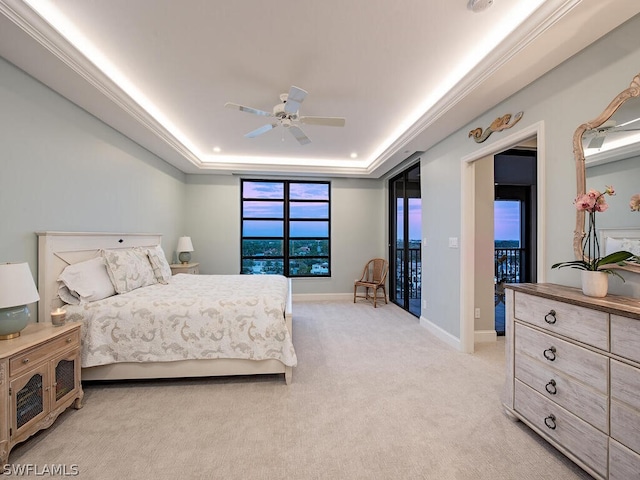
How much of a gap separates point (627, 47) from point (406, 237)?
11.9 ft

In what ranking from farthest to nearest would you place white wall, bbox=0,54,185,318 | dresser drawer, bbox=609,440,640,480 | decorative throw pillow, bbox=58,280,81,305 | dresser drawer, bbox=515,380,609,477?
decorative throw pillow, bbox=58,280,81,305 < white wall, bbox=0,54,185,318 < dresser drawer, bbox=515,380,609,477 < dresser drawer, bbox=609,440,640,480

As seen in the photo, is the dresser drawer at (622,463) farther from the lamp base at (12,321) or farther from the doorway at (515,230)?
the doorway at (515,230)

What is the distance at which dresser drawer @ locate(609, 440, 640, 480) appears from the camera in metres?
1.27

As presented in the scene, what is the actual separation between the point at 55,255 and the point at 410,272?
4948 mm

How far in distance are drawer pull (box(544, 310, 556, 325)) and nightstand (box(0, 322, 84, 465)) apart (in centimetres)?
307

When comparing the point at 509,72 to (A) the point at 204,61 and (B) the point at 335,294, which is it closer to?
(A) the point at 204,61

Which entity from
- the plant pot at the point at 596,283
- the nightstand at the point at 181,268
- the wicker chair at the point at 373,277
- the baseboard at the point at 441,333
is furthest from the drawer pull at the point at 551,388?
the nightstand at the point at 181,268

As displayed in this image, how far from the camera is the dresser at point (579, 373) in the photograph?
131 cm

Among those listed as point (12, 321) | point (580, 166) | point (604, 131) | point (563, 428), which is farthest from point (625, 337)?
point (12, 321)

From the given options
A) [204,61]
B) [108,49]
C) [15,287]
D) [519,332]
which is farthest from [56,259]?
[519,332]

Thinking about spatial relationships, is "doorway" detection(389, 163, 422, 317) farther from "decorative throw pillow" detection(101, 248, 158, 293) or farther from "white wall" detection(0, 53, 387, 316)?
"decorative throw pillow" detection(101, 248, 158, 293)

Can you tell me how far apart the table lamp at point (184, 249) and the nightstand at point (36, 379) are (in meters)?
2.89

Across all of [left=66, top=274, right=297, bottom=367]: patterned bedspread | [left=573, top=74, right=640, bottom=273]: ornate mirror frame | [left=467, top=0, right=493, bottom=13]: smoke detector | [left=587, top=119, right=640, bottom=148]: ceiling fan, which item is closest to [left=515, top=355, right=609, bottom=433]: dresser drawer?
[left=573, top=74, right=640, bottom=273]: ornate mirror frame

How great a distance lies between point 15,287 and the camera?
5.65 ft
